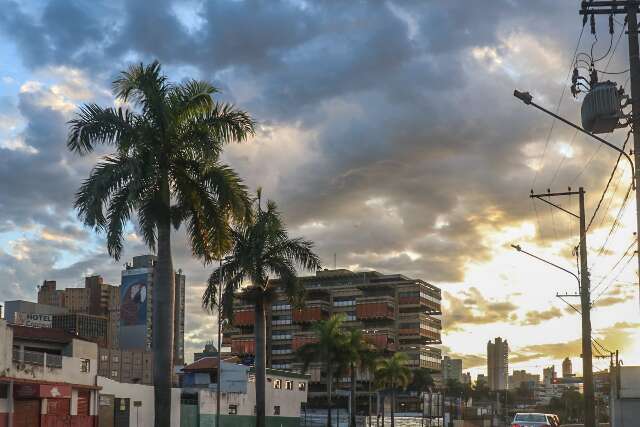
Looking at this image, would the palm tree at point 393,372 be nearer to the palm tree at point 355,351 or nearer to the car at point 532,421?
the palm tree at point 355,351

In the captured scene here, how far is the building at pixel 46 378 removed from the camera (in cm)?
4222

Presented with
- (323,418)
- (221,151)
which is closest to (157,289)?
(221,151)

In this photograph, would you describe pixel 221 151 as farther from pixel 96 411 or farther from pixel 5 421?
pixel 96 411

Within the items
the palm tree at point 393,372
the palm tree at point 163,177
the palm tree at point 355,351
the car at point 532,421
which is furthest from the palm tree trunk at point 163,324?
the palm tree at point 393,372

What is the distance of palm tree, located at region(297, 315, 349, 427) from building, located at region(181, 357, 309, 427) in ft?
8.80

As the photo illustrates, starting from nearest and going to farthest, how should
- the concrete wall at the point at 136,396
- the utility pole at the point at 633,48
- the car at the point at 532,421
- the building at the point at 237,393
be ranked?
the utility pole at the point at 633,48
the car at the point at 532,421
the concrete wall at the point at 136,396
the building at the point at 237,393

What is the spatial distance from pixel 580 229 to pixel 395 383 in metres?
82.7

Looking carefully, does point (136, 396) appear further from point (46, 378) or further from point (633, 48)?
point (633, 48)

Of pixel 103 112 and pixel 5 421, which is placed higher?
pixel 103 112

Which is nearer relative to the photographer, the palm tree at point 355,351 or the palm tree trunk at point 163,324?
the palm tree trunk at point 163,324

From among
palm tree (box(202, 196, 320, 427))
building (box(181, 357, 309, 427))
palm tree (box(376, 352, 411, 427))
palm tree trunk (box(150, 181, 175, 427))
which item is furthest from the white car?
palm tree (box(376, 352, 411, 427))

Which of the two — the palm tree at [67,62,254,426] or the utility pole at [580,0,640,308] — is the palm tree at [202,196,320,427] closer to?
the palm tree at [67,62,254,426]

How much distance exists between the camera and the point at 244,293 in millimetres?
51312

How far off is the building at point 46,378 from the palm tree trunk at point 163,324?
607 inches
